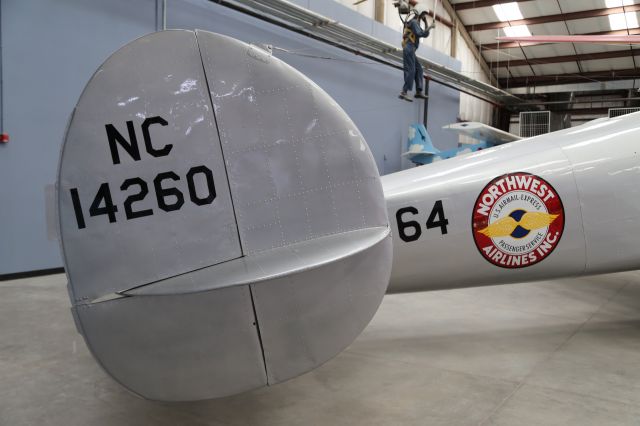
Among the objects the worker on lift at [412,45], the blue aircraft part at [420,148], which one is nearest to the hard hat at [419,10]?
the worker on lift at [412,45]

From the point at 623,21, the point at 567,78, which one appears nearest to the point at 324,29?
the point at 623,21

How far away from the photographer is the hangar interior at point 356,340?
123 inches

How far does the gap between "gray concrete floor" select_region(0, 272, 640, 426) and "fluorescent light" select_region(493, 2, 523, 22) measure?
54.0 feet

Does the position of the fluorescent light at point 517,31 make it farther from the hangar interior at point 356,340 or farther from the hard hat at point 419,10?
the hangar interior at point 356,340

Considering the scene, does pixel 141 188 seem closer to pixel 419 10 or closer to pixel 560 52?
pixel 419 10

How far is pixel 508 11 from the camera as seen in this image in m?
19.4

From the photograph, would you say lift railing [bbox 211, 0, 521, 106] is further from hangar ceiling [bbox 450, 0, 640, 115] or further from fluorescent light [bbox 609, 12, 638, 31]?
fluorescent light [bbox 609, 12, 638, 31]

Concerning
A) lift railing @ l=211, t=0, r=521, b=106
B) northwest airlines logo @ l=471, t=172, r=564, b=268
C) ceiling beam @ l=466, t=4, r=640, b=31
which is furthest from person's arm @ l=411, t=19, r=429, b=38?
ceiling beam @ l=466, t=4, r=640, b=31

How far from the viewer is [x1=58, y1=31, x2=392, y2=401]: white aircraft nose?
1.95 metres

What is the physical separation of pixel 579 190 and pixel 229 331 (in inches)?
131

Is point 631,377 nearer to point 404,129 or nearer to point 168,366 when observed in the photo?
point 168,366

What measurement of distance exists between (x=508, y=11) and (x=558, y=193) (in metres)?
17.9

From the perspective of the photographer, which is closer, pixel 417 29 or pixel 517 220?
pixel 517 220

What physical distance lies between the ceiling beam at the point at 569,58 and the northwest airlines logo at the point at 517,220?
2139 centimetres
